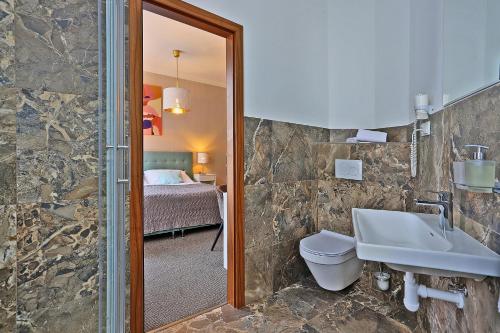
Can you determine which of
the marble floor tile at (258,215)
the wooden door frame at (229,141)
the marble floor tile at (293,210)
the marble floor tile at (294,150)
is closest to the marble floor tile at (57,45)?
the wooden door frame at (229,141)

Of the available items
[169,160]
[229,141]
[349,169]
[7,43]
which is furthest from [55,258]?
[169,160]

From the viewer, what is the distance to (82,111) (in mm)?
1283

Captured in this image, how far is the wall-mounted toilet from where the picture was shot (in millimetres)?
1991

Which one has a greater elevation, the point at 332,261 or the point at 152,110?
the point at 152,110

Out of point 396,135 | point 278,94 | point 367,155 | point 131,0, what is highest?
point 131,0

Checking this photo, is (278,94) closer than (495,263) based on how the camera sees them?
No

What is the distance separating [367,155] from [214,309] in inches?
70.9

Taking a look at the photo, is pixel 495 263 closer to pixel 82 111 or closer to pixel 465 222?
pixel 465 222

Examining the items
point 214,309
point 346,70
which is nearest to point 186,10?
point 346,70

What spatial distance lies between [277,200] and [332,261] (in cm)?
63

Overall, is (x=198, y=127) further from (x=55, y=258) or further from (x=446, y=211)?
(x=446, y=211)

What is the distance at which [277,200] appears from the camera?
7.26 ft

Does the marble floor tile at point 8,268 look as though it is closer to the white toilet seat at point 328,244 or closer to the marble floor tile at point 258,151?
the marble floor tile at point 258,151

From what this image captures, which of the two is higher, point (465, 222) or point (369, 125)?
point (369, 125)
